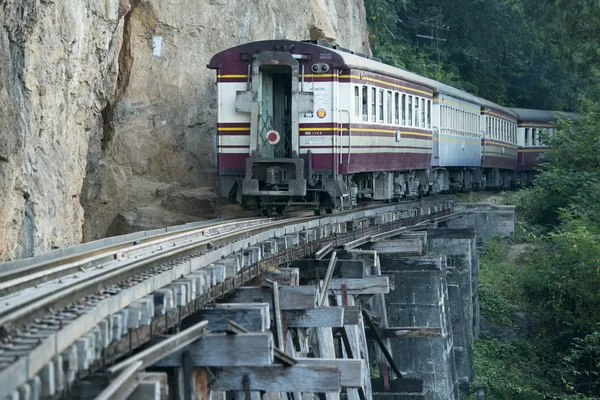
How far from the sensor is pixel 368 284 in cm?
1355

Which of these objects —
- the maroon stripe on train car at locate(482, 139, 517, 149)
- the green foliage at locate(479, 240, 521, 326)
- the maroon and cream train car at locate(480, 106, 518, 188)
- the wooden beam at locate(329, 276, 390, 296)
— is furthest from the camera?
the maroon stripe on train car at locate(482, 139, 517, 149)

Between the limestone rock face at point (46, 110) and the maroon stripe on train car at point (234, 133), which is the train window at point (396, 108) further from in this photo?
the limestone rock face at point (46, 110)

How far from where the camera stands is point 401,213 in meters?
19.8

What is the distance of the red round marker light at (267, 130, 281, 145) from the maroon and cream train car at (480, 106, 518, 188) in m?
15.3

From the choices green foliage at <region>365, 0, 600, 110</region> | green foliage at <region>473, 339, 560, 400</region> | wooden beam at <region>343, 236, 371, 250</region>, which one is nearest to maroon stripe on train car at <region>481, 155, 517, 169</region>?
green foliage at <region>365, 0, 600, 110</region>

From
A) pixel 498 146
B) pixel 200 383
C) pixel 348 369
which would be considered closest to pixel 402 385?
pixel 348 369

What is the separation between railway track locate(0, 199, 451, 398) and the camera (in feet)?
16.9

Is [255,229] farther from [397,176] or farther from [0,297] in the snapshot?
[397,176]

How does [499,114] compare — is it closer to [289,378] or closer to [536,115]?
[536,115]

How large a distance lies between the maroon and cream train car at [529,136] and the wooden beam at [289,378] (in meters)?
30.0

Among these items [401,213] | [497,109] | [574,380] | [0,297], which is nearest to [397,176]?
[401,213]

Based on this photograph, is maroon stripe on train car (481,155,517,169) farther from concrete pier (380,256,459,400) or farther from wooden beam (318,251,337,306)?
wooden beam (318,251,337,306)

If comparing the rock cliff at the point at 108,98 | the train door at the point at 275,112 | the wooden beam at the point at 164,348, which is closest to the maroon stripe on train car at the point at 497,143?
the rock cliff at the point at 108,98

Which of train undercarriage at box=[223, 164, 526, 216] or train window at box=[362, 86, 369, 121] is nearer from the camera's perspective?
train undercarriage at box=[223, 164, 526, 216]
